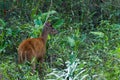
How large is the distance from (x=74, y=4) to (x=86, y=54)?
3.40m

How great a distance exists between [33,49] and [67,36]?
190 centimetres

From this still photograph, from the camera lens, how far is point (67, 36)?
10102 mm

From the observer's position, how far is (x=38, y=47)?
8.54 m

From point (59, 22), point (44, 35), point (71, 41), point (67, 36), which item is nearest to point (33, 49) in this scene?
point (44, 35)

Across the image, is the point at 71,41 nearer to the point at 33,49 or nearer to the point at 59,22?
the point at 33,49

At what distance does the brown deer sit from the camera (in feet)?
26.8

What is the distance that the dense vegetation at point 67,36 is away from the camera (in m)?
7.17

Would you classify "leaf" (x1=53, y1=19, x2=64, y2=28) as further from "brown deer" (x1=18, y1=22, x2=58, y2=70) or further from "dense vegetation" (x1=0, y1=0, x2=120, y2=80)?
"brown deer" (x1=18, y1=22, x2=58, y2=70)

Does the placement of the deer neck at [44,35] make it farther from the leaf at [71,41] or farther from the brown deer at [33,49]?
the leaf at [71,41]

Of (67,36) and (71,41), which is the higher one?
(71,41)

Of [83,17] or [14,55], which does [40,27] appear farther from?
[83,17]

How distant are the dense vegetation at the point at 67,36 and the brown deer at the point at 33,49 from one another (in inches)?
7.3

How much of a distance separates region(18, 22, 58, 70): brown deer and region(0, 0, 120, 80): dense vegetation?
185 millimetres

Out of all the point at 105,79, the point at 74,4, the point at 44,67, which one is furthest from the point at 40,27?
the point at 105,79
